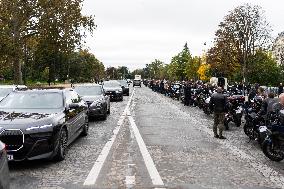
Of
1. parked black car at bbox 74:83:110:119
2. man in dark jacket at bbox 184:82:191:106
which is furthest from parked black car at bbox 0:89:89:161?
man in dark jacket at bbox 184:82:191:106

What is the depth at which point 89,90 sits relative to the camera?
21250mm

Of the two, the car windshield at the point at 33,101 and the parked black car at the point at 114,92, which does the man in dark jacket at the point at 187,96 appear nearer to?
the parked black car at the point at 114,92

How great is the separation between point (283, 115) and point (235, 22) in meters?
50.6

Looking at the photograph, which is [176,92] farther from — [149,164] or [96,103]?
[149,164]

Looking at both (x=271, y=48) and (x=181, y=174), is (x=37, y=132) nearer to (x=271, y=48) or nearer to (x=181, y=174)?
(x=181, y=174)

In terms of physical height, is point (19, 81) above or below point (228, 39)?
below

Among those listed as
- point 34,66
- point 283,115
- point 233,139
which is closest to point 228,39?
point 34,66

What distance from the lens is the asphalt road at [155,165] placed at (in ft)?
26.9

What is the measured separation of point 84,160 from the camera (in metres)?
10.3

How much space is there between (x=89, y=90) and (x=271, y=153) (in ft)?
38.5

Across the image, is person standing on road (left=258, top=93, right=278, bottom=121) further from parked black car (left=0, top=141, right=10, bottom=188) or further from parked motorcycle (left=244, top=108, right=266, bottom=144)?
parked black car (left=0, top=141, right=10, bottom=188)

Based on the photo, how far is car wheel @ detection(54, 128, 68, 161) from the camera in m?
9.95

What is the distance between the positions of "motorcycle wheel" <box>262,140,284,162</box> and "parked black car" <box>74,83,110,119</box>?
9.80m

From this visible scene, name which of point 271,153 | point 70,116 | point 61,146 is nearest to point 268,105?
point 271,153
